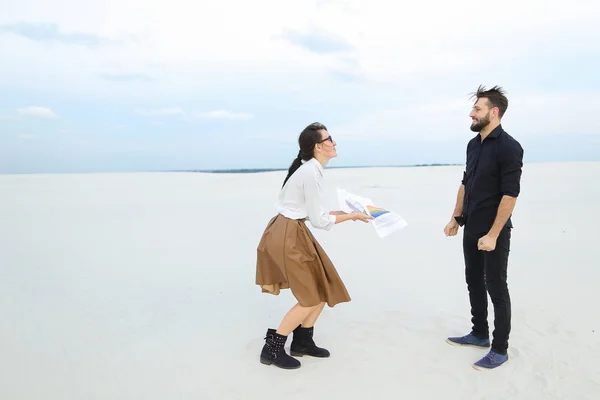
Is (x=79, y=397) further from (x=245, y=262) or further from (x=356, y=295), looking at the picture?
(x=245, y=262)

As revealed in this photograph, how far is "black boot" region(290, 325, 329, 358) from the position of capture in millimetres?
3713

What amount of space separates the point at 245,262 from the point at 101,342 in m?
2.89

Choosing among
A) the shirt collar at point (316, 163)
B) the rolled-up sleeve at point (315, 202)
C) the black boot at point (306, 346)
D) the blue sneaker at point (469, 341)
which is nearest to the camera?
the rolled-up sleeve at point (315, 202)

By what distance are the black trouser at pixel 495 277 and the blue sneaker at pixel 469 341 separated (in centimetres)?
22

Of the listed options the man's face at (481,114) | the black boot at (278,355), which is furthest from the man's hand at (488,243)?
the black boot at (278,355)

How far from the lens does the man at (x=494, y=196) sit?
332 cm

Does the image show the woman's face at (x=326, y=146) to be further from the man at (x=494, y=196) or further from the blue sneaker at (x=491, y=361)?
the blue sneaker at (x=491, y=361)

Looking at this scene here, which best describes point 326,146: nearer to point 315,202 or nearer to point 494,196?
point 315,202

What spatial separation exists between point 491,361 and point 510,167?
57.3 inches

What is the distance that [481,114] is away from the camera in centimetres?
347

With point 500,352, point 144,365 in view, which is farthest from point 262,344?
point 500,352

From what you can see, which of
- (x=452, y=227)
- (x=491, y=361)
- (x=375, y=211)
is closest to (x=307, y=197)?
(x=375, y=211)

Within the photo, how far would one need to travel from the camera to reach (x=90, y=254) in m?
7.00

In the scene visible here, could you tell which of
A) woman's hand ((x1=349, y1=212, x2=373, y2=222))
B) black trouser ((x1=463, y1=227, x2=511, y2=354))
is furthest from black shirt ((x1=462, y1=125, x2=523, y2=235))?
woman's hand ((x1=349, y1=212, x2=373, y2=222))
